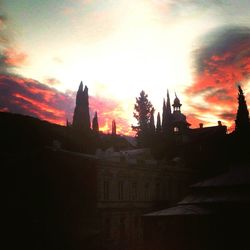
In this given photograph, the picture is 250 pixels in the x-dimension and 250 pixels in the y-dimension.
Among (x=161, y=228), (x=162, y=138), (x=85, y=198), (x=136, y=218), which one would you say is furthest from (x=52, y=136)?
(x=162, y=138)

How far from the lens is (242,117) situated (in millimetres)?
54844

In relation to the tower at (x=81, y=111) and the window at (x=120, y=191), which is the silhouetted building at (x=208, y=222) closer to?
the window at (x=120, y=191)

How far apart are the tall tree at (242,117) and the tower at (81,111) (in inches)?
1074

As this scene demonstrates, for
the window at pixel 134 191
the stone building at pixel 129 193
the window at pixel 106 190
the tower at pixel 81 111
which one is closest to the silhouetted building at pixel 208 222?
the stone building at pixel 129 193

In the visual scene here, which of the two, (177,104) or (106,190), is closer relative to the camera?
(106,190)

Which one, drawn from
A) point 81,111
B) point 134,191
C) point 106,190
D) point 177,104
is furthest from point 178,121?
point 106,190

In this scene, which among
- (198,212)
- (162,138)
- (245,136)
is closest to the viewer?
(198,212)

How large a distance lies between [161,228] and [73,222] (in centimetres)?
964

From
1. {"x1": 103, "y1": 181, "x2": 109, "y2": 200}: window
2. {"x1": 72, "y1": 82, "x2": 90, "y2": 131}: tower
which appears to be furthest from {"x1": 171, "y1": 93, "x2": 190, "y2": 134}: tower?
{"x1": 103, "y1": 181, "x2": 109, "y2": 200}: window

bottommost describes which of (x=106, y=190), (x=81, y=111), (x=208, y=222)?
(x=208, y=222)

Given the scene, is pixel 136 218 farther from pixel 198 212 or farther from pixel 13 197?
pixel 13 197

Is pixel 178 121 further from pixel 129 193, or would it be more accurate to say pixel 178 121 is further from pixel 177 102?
pixel 129 193

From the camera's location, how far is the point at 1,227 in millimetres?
29734

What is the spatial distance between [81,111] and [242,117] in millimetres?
30341
